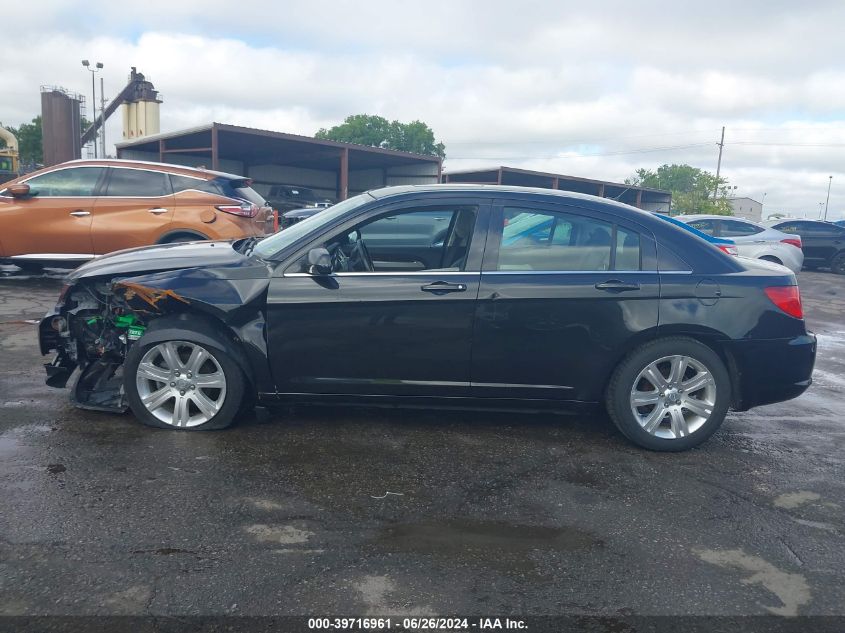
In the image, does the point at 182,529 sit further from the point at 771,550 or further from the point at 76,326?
the point at 771,550

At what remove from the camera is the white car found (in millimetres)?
14555

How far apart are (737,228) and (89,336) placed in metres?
14.1

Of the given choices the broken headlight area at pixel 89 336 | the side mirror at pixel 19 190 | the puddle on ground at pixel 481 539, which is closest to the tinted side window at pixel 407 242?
the broken headlight area at pixel 89 336

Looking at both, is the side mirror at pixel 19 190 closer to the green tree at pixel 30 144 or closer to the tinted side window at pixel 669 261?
the tinted side window at pixel 669 261

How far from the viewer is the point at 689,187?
110 m

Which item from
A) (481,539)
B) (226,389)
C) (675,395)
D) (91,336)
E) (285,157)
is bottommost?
(481,539)

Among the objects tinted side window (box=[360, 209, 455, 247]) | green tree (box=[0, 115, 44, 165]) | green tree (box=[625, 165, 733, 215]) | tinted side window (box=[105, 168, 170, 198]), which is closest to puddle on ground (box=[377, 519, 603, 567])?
tinted side window (box=[360, 209, 455, 247])

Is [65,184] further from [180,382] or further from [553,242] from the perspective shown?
[553,242]

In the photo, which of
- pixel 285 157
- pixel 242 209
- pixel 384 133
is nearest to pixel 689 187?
pixel 384 133

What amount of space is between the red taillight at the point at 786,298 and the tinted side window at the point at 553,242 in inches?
42.4

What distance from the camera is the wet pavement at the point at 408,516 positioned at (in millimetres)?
2676

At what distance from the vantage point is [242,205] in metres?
9.02

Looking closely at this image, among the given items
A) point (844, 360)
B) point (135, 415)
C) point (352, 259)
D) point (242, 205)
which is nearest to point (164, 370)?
point (135, 415)

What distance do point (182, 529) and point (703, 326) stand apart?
10.6ft
